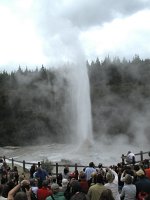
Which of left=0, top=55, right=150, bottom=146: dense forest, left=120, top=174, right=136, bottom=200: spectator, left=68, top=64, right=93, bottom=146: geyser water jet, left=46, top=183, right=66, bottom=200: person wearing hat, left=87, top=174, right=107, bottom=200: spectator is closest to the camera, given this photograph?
left=46, top=183, right=66, bottom=200: person wearing hat

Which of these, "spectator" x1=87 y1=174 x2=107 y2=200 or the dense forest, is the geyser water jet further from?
"spectator" x1=87 y1=174 x2=107 y2=200

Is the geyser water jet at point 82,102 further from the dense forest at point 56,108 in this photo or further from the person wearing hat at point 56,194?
the person wearing hat at point 56,194

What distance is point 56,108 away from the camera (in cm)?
3744

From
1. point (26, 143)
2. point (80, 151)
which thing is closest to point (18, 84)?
point (26, 143)

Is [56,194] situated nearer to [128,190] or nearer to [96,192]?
[96,192]

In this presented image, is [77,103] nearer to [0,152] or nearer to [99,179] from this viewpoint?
[0,152]

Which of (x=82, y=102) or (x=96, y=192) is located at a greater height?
(x=82, y=102)

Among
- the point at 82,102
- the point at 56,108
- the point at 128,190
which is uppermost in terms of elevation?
the point at 56,108

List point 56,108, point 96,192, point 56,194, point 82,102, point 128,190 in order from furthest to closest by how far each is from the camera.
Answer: point 56,108
point 82,102
point 128,190
point 96,192
point 56,194

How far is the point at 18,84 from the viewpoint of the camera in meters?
41.4

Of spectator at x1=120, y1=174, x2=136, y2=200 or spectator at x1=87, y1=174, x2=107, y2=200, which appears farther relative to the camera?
spectator at x1=120, y1=174, x2=136, y2=200

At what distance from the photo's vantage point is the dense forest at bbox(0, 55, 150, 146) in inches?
1294

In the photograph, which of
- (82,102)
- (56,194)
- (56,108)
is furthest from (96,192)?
(56,108)

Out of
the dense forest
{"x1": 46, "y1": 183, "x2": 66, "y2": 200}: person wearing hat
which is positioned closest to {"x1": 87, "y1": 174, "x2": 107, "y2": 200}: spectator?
{"x1": 46, "y1": 183, "x2": 66, "y2": 200}: person wearing hat
